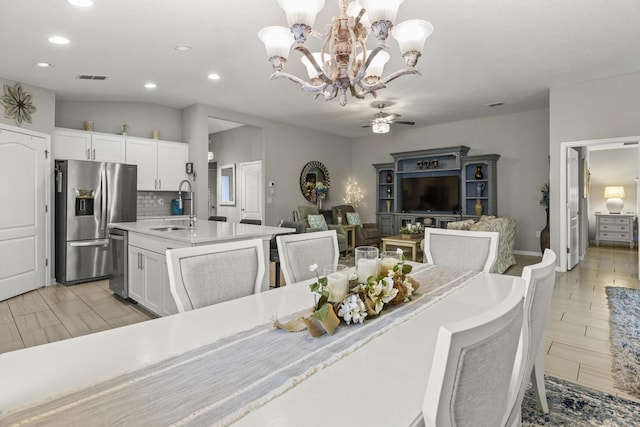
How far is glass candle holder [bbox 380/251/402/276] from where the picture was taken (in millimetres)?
1442

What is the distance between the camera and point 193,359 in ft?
3.08

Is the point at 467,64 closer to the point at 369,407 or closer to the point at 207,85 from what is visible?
the point at 207,85

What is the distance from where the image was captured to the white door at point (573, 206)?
205 inches

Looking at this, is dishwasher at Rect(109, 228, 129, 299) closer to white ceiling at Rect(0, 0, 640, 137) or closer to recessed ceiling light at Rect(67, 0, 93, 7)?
white ceiling at Rect(0, 0, 640, 137)

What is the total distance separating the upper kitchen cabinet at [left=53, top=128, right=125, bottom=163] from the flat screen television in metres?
5.83

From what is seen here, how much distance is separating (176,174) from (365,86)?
4342 mm

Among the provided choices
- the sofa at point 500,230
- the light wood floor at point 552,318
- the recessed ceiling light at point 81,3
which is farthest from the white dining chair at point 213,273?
the sofa at point 500,230

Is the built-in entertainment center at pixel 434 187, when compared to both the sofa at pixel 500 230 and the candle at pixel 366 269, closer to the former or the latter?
the sofa at pixel 500 230

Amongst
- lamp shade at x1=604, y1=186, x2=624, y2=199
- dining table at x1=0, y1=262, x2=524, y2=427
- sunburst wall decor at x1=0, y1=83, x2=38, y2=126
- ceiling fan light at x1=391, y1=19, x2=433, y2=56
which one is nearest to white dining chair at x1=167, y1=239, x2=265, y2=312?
dining table at x1=0, y1=262, x2=524, y2=427

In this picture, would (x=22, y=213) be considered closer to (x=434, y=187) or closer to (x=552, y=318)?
(x=552, y=318)

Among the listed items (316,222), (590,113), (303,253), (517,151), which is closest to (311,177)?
(316,222)

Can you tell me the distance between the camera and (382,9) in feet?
6.91

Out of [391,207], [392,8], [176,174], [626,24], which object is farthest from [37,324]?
[391,207]

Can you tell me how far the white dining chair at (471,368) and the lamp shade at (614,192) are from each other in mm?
9731
